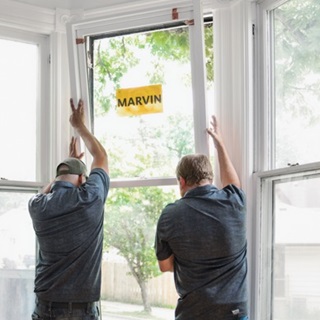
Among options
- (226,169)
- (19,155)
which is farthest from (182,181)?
(19,155)

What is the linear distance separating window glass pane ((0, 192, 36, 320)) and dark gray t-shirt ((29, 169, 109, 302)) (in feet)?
1.05

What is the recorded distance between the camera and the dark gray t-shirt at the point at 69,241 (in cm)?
240

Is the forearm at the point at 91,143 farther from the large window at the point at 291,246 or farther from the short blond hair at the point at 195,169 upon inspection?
the large window at the point at 291,246

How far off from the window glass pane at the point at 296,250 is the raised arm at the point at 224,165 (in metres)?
0.20

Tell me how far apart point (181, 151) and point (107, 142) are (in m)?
0.42

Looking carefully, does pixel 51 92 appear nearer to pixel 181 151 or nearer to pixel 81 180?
pixel 81 180

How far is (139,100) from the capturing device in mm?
2639

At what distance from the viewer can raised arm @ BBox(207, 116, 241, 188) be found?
2393mm

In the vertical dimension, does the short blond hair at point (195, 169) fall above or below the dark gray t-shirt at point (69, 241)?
above

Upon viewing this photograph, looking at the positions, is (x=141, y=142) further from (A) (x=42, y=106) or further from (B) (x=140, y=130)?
(A) (x=42, y=106)

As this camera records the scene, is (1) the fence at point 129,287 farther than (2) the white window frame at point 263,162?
Yes

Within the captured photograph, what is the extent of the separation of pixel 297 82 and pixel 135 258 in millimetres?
1203

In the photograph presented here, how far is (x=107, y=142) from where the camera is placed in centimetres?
276

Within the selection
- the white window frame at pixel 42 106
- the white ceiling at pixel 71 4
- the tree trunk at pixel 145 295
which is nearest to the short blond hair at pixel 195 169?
the tree trunk at pixel 145 295
